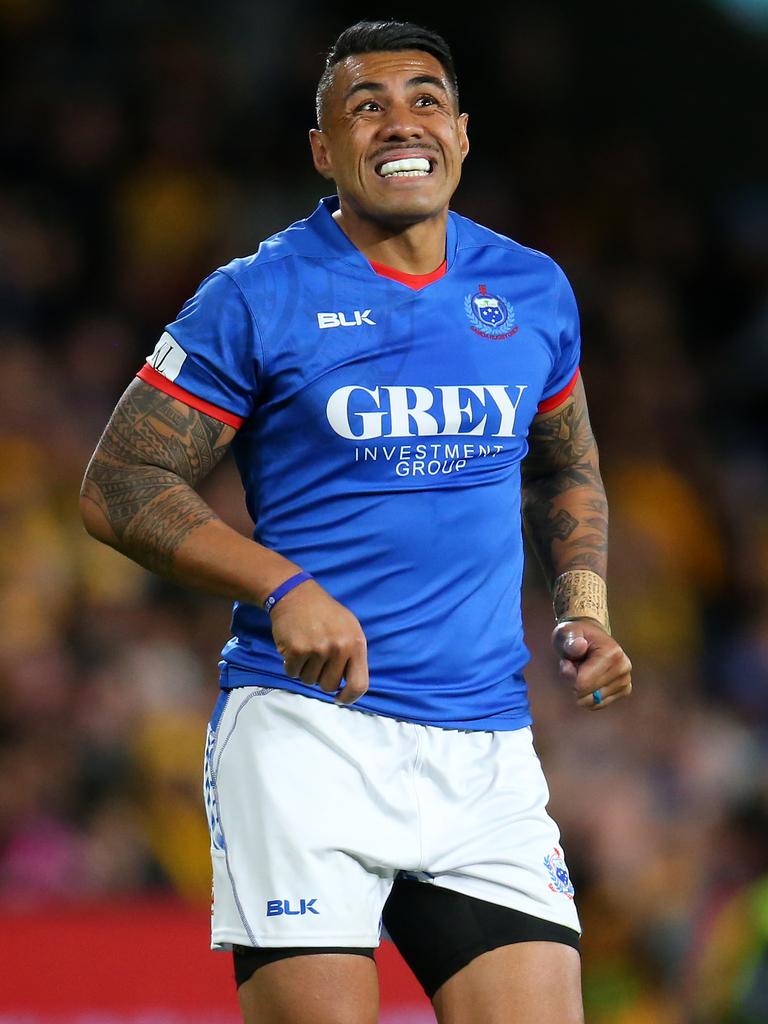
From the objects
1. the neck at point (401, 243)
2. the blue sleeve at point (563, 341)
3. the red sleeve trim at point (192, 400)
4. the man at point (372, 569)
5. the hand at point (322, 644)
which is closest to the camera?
the hand at point (322, 644)

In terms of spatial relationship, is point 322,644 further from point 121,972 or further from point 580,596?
point 121,972

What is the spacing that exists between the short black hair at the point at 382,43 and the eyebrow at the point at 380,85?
0.06 meters

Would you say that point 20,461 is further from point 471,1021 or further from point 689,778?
point 471,1021

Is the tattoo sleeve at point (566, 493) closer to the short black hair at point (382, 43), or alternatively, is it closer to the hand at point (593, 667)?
the hand at point (593, 667)

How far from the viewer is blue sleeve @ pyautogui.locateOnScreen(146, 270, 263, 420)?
3.16 meters

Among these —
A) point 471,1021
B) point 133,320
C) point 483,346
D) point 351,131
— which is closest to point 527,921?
point 471,1021

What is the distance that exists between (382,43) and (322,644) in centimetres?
134

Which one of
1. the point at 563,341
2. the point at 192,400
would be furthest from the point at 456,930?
the point at 563,341

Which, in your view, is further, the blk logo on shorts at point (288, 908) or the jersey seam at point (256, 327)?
the jersey seam at point (256, 327)

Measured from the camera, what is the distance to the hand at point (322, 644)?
284 cm

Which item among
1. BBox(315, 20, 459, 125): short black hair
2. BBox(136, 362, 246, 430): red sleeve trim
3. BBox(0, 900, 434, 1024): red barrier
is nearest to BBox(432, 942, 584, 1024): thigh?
BBox(136, 362, 246, 430): red sleeve trim

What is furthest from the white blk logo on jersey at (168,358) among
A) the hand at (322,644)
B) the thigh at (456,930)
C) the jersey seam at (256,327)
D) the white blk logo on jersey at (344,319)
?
the thigh at (456,930)

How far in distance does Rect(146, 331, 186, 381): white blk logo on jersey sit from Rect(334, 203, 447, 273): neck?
0.47 metres

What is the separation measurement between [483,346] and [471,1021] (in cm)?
129
